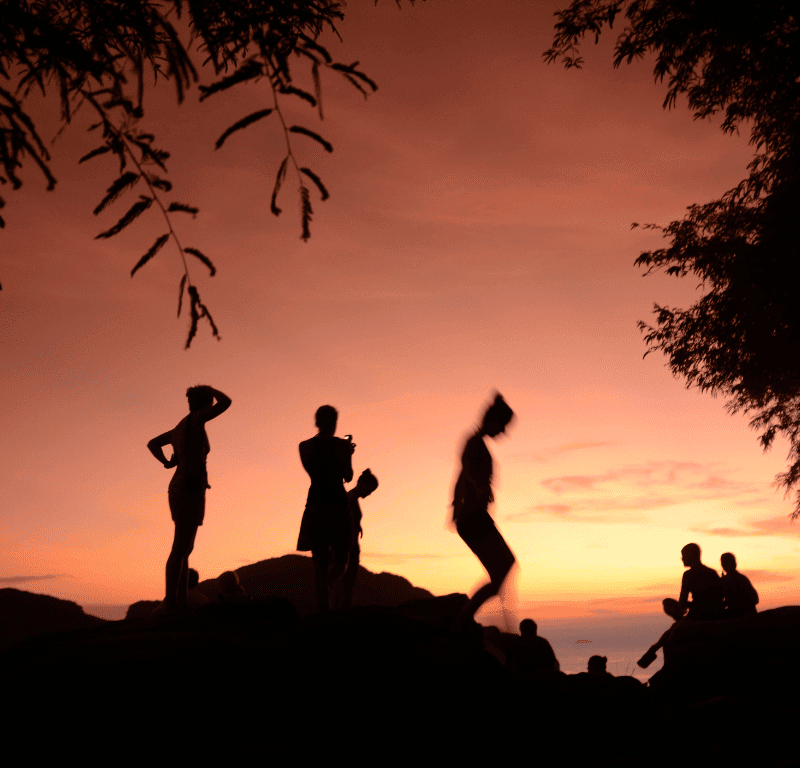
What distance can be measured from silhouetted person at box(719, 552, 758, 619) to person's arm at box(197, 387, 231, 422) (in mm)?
8046

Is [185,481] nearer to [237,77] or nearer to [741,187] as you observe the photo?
[237,77]

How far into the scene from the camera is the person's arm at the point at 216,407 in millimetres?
7398

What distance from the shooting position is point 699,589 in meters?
10.4

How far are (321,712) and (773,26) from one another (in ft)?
43.4

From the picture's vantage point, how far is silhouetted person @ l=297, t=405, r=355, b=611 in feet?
23.9

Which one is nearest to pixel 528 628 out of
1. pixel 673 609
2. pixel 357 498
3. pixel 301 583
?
pixel 673 609

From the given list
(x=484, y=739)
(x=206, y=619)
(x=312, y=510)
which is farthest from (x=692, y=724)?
(x=206, y=619)

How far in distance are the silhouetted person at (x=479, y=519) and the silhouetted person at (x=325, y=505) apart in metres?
1.34

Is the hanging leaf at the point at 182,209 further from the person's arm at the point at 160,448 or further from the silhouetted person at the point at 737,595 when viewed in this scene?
the silhouetted person at the point at 737,595

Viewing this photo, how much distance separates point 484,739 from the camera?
5137 millimetres

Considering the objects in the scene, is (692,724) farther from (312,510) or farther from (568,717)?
(312,510)

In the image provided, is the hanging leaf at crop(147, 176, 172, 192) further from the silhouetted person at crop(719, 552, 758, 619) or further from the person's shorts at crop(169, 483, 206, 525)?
the silhouetted person at crop(719, 552, 758, 619)

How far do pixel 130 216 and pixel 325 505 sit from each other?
497 centimetres

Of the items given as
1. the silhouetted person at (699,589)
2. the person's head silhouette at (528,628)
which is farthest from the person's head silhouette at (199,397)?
the silhouetted person at (699,589)
